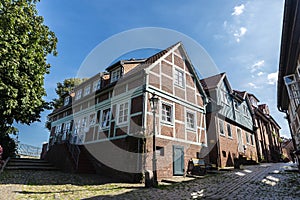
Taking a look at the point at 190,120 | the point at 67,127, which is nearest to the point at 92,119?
the point at 67,127

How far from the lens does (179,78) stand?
44.0 feet

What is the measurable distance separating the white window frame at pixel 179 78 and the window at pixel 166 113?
6.41ft

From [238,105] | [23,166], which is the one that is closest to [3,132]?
[23,166]

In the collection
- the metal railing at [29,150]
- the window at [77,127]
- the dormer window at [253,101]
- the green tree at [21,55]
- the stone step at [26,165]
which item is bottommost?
the stone step at [26,165]

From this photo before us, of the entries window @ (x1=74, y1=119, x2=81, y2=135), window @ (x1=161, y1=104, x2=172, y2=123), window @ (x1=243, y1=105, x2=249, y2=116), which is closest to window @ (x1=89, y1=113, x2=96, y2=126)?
window @ (x1=74, y1=119, x2=81, y2=135)

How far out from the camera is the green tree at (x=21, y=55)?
356 inches

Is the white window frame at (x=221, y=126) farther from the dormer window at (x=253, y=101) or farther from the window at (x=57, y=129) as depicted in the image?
the window at (x=57, y=129)

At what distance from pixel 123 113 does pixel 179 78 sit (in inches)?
188

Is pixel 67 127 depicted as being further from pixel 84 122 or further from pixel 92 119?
pixel 92 119

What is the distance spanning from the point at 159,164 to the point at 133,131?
2224 mm

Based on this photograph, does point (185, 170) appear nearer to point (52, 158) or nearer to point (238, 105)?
point (52, 158)

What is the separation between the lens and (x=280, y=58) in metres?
7.66

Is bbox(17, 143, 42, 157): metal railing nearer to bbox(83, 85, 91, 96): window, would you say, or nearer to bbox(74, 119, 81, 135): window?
bbox(74, 119, 81, 135): window

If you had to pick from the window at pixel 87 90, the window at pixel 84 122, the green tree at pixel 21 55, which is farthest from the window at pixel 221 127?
the green tree at pixel 21 55
